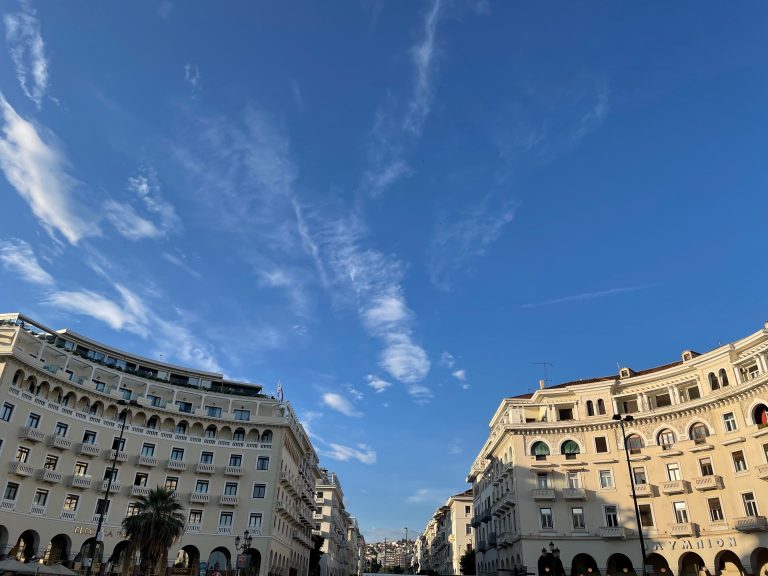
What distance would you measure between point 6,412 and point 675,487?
5398 centimetres

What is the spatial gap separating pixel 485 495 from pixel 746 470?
1287 inches

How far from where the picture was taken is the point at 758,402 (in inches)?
1660

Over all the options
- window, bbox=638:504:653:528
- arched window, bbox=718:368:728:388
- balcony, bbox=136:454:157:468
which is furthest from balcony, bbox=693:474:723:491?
balcony, bbox=136:454:157:468

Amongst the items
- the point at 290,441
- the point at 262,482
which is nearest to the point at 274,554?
the point at 262,482

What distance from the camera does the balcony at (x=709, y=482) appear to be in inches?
1748

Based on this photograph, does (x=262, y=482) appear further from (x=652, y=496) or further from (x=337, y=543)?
(x=337, y=543)

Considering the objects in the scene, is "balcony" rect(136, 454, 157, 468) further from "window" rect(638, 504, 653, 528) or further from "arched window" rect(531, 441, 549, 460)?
"window" rect(638, 504, 653, 528)

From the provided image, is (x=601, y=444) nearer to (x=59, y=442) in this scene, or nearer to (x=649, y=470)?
(x=649, y=470)

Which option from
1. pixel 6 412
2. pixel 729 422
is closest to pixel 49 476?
A: pixel 6 412

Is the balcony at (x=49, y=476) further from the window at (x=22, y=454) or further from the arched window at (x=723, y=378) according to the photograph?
the arched window at (x=723, y=378)

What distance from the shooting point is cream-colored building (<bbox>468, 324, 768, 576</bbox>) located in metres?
42.7

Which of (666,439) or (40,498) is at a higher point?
(666,439)

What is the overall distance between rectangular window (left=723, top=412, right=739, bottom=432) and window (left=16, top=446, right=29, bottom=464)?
56.1m

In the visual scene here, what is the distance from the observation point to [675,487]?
4691 cm
